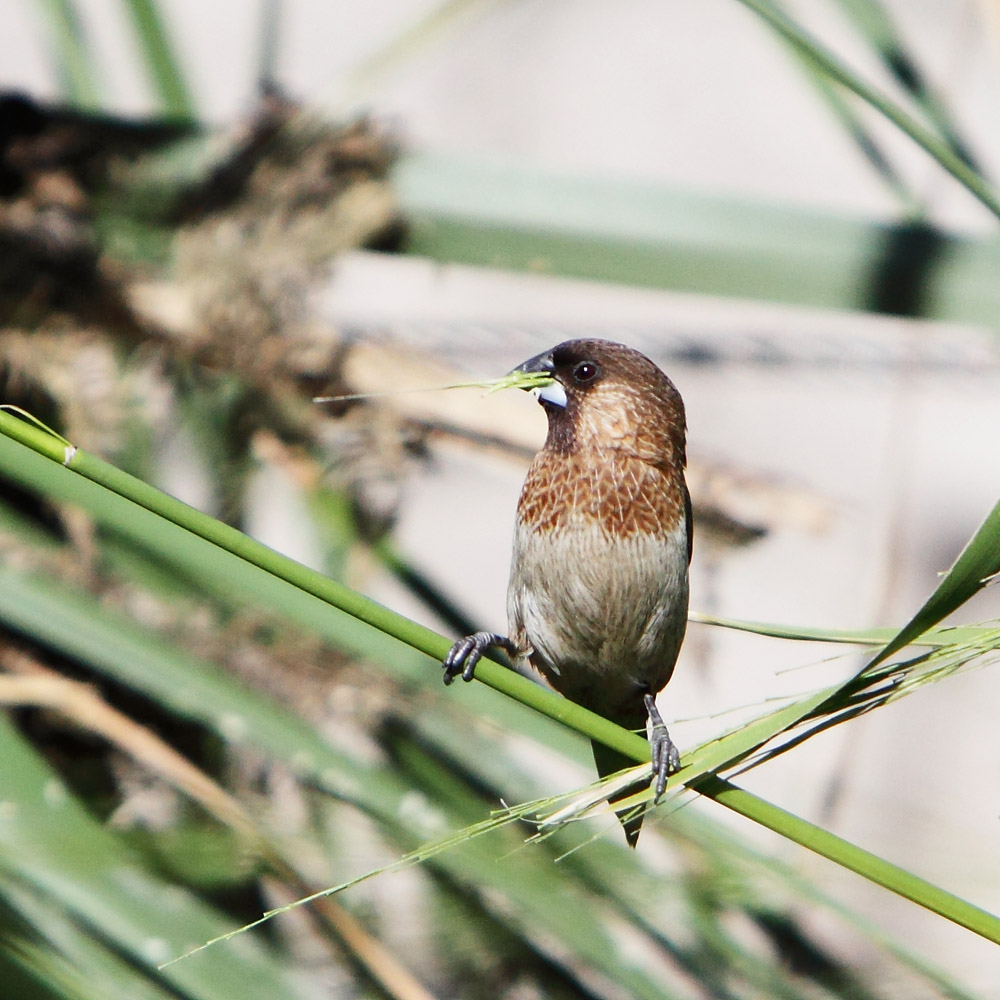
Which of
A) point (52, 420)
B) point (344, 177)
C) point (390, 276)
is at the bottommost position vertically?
point (52, 420)

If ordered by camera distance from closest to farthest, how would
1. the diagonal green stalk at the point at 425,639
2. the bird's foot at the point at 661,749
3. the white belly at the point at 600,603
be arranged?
the diagonal green stalk at the point at 425,639 < the bird's foot at the point at 661,749 < the white belly at the point at 600,603

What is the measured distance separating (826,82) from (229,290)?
3.05 feet

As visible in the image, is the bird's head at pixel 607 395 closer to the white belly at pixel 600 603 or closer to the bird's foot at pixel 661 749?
the white belly at pixel 600 603

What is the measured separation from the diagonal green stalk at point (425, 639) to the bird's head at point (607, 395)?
1.30 feet

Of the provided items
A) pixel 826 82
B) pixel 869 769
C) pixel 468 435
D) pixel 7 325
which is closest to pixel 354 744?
pixel 468 435

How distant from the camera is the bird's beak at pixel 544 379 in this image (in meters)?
1.15

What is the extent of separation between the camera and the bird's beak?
3.77 feet

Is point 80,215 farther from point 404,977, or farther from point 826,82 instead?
point 404,977

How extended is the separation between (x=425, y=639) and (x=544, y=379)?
1.49 feet

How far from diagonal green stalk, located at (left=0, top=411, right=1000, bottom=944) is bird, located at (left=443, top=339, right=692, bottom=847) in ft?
1.07

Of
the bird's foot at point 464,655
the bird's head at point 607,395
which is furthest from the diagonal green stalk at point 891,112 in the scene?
the bird's foot at point 464,655

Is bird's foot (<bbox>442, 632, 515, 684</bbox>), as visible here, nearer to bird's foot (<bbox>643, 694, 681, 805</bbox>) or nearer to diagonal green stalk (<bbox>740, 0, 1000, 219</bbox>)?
bird's foot (<bbox>643, 694, 681, 805</bbox>)

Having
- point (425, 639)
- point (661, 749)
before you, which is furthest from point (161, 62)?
point (425, 639)

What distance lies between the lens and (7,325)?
1960 mm
